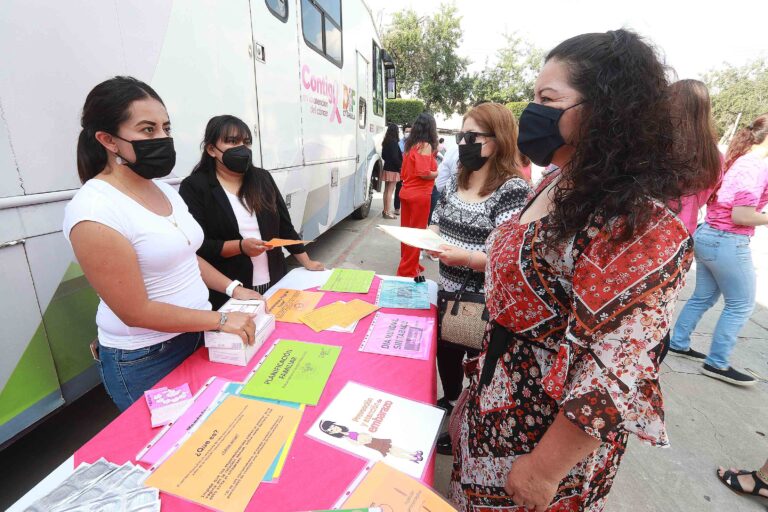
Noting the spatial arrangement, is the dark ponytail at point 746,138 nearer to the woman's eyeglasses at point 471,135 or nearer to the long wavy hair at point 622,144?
the woman's eyeglasses at point 471,135

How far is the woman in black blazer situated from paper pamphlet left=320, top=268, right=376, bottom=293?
0.17m

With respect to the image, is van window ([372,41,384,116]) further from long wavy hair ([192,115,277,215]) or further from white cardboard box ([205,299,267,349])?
white cardboard box ([205,299,267,349])

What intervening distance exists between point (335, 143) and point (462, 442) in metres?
4.10

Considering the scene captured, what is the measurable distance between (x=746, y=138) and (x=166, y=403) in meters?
3.54

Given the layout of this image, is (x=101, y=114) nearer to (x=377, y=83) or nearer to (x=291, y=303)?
(x=291, y=303)

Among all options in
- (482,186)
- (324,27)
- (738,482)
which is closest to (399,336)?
(482,186)

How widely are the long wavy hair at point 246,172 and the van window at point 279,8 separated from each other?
1443mm

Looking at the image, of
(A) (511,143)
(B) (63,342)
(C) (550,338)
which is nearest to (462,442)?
(C) (550,338)

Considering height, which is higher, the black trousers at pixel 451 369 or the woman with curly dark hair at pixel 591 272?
the woman with curly dark hair at pixel 591 272

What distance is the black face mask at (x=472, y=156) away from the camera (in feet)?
6.41

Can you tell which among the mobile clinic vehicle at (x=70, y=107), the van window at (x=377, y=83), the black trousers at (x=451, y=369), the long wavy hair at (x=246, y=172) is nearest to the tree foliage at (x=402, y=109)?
the van window at (x=377, y=83)

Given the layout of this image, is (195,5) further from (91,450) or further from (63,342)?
(91,450)

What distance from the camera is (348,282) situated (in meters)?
2.04

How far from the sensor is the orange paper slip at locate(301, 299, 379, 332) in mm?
1588
